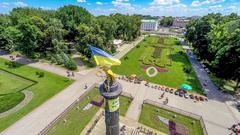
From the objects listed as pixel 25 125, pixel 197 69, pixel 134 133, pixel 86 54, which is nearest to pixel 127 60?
pixel 86 54

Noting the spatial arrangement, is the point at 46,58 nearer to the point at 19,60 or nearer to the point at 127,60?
the point at 19,60

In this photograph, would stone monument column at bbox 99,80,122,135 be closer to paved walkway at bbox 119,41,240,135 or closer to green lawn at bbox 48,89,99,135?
green lawn at bbox 48,89,99,135

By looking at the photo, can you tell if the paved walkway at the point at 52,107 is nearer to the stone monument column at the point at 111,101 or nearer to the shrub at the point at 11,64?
the shrub at the point at 11,64

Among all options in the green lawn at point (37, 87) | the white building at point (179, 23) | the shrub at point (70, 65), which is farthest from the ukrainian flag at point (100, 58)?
the white building at point (179, 23)

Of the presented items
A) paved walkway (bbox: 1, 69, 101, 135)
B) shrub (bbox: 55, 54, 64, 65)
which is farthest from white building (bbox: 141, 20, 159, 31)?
paved walkway (bbox: 1, 69, 101, 135)

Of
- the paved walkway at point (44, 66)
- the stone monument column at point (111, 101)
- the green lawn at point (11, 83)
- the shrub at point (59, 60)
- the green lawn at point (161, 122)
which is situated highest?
the stone monument column at point (111, 101)
